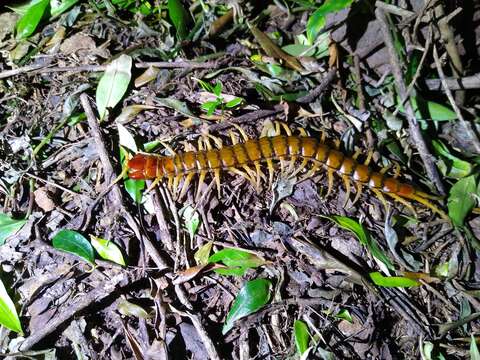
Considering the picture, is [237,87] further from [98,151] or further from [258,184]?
[98,151]

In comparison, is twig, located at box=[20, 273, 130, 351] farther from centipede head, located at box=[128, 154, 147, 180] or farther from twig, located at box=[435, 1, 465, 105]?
twig, located at box=[435, 1, 465, 105]

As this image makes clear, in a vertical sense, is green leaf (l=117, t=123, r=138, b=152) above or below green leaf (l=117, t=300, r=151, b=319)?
above

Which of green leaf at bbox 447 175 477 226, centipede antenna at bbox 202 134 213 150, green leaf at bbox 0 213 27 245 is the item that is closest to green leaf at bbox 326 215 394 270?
green leaf at bbox 447 175 477 226

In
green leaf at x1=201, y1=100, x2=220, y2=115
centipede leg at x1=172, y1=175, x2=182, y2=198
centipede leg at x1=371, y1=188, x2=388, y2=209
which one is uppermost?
green leaf at x1=201, y1=100, x2=220, y2=115

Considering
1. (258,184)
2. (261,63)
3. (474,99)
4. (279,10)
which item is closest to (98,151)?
(258,184)

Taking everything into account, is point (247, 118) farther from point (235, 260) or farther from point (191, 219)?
point (235, 260)
